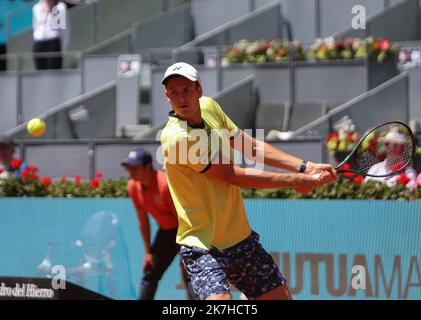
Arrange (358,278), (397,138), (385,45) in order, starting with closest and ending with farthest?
(397,138) < (358,278) < (385,45)

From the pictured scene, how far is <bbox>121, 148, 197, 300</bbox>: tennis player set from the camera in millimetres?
9109

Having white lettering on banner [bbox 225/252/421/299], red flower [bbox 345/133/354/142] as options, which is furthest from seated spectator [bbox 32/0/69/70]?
white lettering on banner [bbox 225/252/421/299]

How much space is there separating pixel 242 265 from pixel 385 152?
1.51 metres

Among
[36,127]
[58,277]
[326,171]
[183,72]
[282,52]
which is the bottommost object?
[58,277]

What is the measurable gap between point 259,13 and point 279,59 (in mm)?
1281

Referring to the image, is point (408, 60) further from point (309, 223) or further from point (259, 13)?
point (309, 223)

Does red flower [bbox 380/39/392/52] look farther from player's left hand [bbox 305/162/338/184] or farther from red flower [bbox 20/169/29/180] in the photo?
player's left hand [bbox 305/162/338/184]

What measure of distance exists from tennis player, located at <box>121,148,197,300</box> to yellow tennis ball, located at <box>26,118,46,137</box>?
3.41 m

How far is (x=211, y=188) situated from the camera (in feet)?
19.3

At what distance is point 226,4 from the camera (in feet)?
47.0

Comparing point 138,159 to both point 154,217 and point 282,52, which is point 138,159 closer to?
point 154,217

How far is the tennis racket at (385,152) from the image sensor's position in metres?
6.47

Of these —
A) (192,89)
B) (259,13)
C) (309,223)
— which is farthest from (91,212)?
(259,13)

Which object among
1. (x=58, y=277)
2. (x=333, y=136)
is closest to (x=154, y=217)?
(x=58, y=277)
